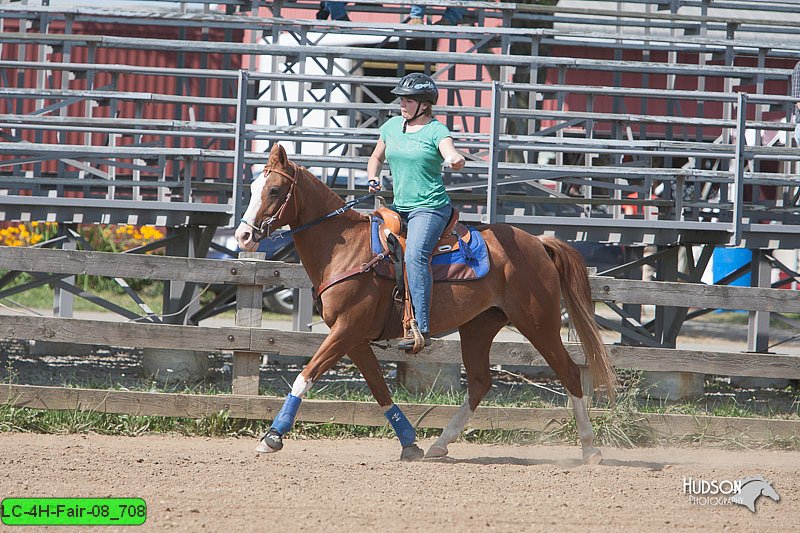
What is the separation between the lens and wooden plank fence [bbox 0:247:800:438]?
7.77m

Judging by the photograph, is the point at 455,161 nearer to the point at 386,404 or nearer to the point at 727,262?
the point at 386,404

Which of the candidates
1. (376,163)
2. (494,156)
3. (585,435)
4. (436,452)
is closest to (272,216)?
(376,163)

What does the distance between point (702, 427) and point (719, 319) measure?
12.6 m

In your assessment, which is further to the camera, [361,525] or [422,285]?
[422,285]

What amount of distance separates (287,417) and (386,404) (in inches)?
33.6

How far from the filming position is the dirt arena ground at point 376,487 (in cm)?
512

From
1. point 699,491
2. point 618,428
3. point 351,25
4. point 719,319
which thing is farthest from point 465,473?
point 719,319

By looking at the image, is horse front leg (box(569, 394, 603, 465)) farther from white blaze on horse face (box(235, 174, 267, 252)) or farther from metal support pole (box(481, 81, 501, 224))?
white blaze on horse face (box(235, 174, 267, 252))

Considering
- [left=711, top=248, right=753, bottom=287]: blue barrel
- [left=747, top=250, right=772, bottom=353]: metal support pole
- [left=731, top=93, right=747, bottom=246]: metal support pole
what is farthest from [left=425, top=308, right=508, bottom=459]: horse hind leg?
[left=711, top=248, right=753, bottom=287]: blue barrel

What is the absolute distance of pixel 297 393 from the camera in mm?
6387

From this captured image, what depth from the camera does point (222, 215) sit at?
31.9ft

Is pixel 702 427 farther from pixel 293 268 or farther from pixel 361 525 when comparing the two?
pixel 361 525

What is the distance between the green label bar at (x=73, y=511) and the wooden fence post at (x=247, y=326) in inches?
109

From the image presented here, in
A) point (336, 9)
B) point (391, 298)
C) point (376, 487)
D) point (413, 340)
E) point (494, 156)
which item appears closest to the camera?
point (376, 487)
